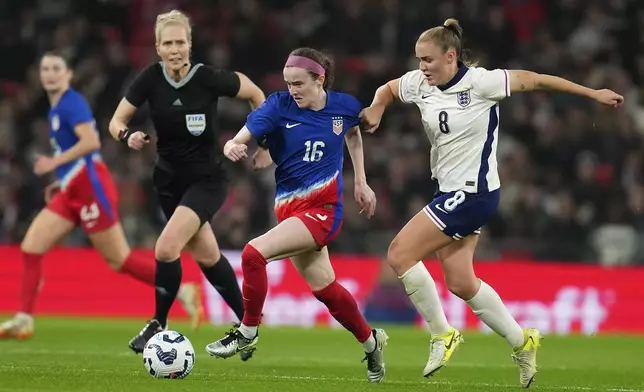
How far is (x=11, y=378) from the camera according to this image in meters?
7.38

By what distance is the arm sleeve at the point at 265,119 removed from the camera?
7730mm

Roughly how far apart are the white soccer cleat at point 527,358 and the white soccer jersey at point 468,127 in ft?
3.33

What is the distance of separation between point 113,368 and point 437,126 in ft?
9.09

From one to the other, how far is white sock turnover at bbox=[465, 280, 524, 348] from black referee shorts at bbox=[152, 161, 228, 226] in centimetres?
246

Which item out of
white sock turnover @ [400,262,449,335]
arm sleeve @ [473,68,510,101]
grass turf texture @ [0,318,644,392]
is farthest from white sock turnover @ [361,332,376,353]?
arm sleeve @ [473,68,510,101]

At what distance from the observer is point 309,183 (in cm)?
791

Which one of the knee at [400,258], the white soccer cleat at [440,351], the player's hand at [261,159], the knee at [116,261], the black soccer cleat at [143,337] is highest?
the player's hand at [261,159]

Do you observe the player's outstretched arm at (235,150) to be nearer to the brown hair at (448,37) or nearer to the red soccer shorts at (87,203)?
the brown hair at (448,37)

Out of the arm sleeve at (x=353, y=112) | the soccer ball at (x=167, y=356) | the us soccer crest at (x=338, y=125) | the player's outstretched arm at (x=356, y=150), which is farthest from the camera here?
the player's outstretched arm at (x=356, y=150)

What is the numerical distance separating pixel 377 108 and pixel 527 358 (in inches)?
75.3

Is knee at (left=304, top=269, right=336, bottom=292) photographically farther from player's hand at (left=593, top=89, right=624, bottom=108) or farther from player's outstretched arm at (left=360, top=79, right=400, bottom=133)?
player's hand at (left=593, top=89, right=624, bottom=108)

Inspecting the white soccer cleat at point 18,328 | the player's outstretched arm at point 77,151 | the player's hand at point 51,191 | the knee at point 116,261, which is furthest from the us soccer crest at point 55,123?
the white soccer cleat at point 18,328

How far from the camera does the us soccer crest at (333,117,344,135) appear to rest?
7.96 m

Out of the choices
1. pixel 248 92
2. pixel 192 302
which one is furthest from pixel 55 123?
pixel 248 92
